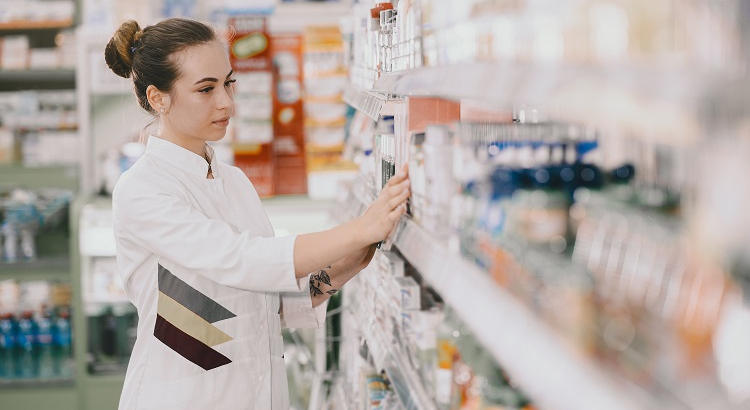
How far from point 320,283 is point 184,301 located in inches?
16.2

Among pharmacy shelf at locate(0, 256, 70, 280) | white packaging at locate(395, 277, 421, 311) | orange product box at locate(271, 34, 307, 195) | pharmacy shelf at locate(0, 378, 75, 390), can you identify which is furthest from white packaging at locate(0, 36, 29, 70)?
white packaging at locate(395, 277, 421, 311)

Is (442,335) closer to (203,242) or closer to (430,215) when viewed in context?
(430,215)

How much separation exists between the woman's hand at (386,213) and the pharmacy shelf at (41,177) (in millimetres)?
3845

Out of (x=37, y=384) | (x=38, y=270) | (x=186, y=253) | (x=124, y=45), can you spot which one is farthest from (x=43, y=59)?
(x=186, y=253)

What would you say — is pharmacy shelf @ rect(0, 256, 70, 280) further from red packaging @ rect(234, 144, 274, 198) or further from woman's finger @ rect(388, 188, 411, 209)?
woman's finger @ rect(388, 188, 411, 209)

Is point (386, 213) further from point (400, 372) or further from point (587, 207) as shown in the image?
point (587, 207)

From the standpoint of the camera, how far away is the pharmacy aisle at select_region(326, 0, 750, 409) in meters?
0.80

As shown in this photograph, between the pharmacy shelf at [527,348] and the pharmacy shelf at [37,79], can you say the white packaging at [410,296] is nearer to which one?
the pharmacy shelf at [527,348]

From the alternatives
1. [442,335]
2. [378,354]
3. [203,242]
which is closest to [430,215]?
[442,335]

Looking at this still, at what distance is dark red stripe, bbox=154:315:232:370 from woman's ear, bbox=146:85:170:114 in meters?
0.52

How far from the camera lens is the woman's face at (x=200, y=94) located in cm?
229

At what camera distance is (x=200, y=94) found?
2285 millimetres

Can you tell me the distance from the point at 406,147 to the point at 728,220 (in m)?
1.27

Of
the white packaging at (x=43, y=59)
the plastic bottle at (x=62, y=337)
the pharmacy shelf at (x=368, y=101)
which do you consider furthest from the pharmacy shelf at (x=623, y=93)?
the white packaging at (x=43, y=59)
